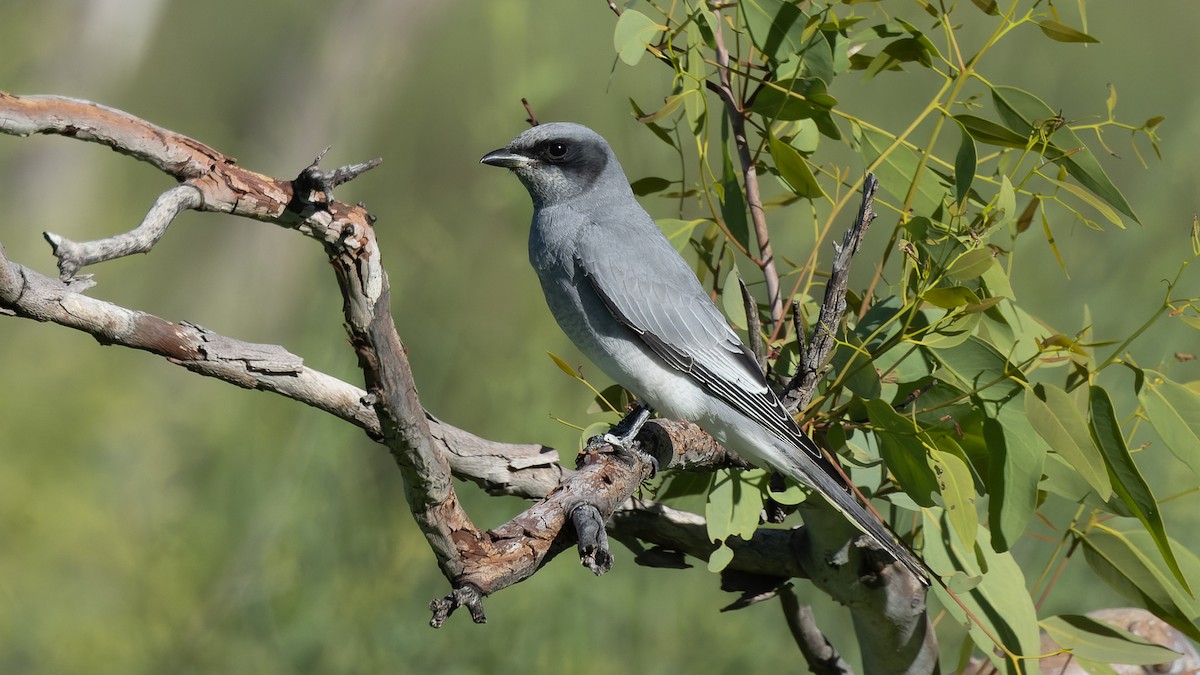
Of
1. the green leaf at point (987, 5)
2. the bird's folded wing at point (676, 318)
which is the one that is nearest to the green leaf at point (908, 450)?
the bird's folded wing at point (676, 318)

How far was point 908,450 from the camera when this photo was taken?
1.71 meters

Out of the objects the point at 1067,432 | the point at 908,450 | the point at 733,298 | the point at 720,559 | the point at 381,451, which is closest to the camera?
the point at 1067,432

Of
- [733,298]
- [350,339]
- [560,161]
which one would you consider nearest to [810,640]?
[733,298]

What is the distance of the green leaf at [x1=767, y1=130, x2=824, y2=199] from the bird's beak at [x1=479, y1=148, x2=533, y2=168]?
0.97 m

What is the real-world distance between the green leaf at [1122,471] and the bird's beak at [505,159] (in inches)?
59.8

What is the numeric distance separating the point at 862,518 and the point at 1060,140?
727 millimetres

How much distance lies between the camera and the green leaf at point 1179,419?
5.60 feet

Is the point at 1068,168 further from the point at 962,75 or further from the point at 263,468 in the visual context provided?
the point at 263,468

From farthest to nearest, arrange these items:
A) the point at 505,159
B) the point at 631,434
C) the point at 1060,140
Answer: the point at 505,159 → the point at 631,434 → the point at 1060,140

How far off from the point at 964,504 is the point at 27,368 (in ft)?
13.1

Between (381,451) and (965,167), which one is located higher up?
(965,167)

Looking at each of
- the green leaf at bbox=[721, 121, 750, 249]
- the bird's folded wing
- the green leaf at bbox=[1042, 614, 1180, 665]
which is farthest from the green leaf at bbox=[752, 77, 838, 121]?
the green leaf at bbox=[1042, 614, 1180, 665]

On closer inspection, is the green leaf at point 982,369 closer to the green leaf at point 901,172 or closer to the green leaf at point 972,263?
the green leaf at point 972,263

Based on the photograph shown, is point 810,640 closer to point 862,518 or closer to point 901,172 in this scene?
point 862,518
